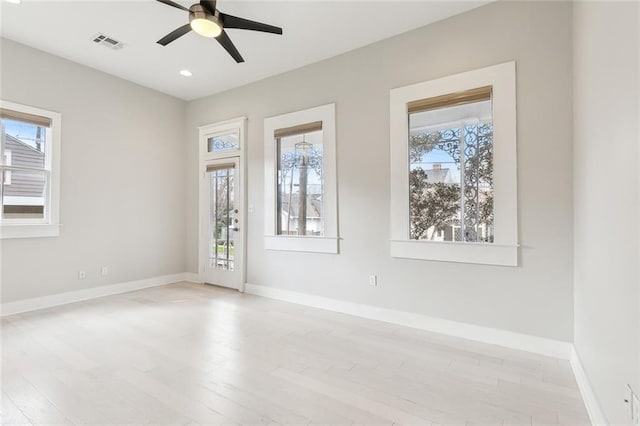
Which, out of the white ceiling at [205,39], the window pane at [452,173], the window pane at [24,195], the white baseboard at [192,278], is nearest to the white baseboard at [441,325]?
the window pane at [452,173]

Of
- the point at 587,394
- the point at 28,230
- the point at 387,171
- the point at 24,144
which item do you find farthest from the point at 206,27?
the point at 587,394

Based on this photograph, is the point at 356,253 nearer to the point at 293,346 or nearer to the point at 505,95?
the point at 293,346

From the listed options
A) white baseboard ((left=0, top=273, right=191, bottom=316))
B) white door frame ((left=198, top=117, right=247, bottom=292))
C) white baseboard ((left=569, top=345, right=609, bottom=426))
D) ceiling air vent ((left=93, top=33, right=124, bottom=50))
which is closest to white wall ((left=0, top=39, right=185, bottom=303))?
white baseboard ((left=0, top=273, right=191, bottom=316))

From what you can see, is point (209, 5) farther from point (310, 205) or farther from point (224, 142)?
point (224, 142)

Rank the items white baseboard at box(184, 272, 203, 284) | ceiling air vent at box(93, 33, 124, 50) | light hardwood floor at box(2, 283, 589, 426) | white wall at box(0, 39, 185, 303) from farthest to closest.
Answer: white baseboard at box(184, 272, 203, 284)
white wall at box(0, 39, 185, 303)
ceiling air vent at box(93, 33, 124, 50)
light hardwood floor at box(2, 283, 589, 426)

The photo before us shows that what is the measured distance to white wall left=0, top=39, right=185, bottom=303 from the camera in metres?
3.85

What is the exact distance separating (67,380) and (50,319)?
1.76m

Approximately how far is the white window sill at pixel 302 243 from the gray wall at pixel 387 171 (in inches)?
4.1

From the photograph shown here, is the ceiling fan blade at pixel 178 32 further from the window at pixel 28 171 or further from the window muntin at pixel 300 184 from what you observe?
the window at pixel 28 171

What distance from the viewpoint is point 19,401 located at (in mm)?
1962

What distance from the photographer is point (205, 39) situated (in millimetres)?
3670

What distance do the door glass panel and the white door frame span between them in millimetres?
109

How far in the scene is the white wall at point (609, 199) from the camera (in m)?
1.32

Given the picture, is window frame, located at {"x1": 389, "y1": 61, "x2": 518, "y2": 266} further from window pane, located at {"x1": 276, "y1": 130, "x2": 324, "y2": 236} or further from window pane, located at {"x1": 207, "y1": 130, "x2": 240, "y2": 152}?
window pane, located at {"x1": 207, "y1": 130, "x2": 240, "y2": 152}
